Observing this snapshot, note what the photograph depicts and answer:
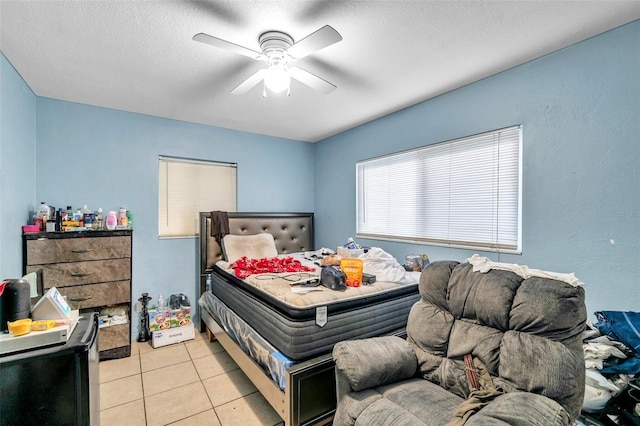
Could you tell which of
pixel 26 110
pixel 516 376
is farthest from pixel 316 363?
pixel 26 110

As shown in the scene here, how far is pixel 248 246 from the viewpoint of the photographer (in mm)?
3441

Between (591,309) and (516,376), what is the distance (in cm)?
109

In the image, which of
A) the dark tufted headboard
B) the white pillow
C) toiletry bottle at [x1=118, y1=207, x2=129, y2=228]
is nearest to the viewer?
toiletry bottle at [x1=118, y1=207, x2=129, y2=228]

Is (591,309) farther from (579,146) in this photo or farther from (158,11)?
(158,11)

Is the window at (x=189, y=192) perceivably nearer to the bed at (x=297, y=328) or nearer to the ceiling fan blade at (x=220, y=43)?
the bed at (x=297, y=328)

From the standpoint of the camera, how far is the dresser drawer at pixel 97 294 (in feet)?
8.46

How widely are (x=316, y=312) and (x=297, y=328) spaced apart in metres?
0.15

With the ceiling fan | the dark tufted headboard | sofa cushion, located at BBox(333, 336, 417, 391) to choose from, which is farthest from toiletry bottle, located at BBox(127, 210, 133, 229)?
sofa cushion, located at BBox(333, 336, 417, 391)

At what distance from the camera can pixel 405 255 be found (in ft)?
9.97

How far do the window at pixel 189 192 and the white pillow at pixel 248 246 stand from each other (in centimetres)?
53

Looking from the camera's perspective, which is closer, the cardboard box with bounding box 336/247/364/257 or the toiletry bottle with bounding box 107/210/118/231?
the toiletry bottle with bounding box 107/210/118/231

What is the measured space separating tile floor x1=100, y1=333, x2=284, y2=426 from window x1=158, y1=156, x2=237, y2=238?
137cm

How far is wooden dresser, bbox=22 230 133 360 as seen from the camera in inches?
96.0

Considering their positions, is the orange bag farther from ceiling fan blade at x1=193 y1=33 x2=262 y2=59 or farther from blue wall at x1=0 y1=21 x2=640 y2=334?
ceiling fan blade at x1=193 y1=33 x2=262 y2=59
